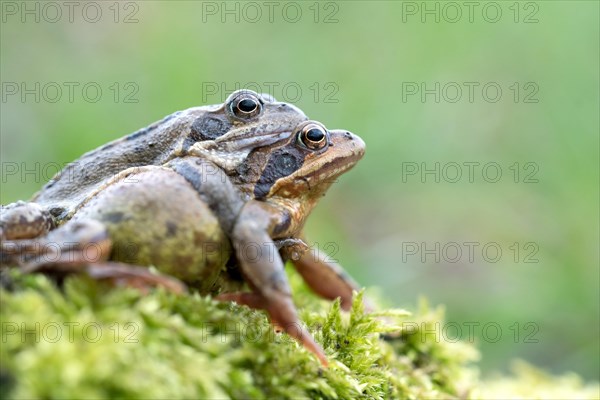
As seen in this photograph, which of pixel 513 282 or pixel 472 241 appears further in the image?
pixel 472 241

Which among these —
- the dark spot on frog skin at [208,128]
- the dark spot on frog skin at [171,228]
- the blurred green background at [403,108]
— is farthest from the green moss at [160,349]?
the blurred green background at [403,108]

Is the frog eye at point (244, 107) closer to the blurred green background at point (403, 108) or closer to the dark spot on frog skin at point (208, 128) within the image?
the dark spot on frog skin at point (208, 128)

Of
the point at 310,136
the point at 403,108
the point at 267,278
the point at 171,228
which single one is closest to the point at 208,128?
the point at 310,136

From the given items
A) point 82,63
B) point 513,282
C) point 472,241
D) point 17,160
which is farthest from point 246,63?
point 513,282

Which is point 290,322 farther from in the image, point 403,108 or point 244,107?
point 403,108

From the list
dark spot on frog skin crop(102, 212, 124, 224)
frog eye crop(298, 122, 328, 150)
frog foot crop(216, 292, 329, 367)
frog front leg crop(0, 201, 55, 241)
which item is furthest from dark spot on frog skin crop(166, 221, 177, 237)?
frog eye crop(298, 122, 328, 150)

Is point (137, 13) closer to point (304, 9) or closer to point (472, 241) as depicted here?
point (304, 9)
